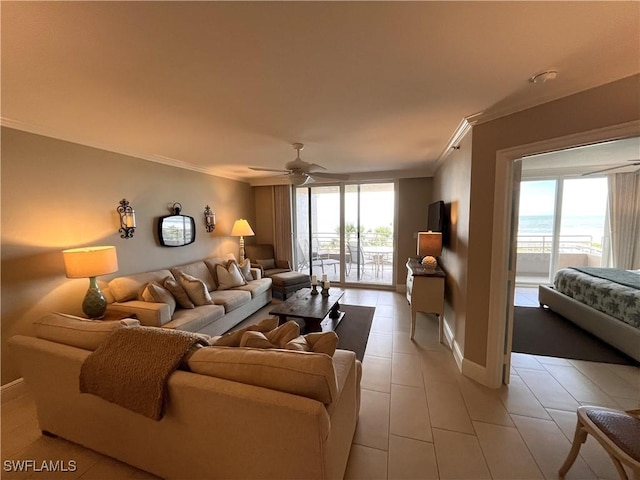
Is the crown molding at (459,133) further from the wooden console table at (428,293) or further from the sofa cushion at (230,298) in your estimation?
the sofa cushion at (230,298)

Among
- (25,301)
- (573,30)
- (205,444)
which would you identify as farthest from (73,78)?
(573,30)

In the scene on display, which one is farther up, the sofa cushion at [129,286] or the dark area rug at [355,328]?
the sofa cushion at [129,286]

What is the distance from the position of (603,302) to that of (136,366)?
15.3ft

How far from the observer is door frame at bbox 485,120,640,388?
2088 mm

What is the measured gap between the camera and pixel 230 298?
358cm

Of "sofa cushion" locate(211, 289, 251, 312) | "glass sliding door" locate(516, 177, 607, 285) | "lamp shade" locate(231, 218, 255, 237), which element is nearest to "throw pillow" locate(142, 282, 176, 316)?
"sofa cushion" locate(211, 289, 251, 312)

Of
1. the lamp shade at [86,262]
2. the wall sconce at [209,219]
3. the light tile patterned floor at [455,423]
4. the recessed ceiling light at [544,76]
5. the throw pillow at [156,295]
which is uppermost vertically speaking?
the recessed ceiling light at [544,76]

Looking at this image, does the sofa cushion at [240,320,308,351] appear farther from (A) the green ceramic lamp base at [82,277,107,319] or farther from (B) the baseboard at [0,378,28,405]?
A: (B) the baseboard at [0,378,28,405]

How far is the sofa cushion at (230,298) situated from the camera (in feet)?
11.4

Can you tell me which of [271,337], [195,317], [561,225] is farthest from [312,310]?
[561,225]

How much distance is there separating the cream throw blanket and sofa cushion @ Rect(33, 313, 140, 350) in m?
0.11


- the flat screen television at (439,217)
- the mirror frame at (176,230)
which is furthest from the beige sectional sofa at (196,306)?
the flat screen television at (439,217)

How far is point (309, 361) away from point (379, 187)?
4.76m

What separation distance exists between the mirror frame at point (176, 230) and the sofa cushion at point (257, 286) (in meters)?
1.14
